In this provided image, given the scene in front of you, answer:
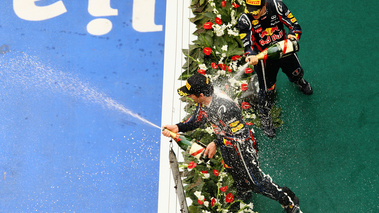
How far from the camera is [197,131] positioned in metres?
5.16

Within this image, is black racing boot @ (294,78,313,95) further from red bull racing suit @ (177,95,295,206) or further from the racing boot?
the racing boot

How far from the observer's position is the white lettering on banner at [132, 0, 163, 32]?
6.16 m

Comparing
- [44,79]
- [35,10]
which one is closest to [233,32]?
[44,79]

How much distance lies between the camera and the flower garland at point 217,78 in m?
4.89

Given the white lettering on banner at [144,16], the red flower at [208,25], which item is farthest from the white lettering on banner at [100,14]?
the red flower at [208,25]

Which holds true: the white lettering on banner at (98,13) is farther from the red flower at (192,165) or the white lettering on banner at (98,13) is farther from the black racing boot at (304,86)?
the red flower at (192,165)

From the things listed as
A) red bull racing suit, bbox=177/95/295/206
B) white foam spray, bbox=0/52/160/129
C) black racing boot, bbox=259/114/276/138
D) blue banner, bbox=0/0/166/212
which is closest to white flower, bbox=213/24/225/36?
blue banner, bbox=0/0/166/212

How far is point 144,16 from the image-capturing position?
20.3ft

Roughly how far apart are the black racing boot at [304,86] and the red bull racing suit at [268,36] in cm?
25

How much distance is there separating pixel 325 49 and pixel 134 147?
2.60m

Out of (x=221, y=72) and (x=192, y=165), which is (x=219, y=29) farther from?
(x=192, y=165)

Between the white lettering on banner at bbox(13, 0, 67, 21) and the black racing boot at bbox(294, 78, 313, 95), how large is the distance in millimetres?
3111

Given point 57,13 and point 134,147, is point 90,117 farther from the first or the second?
point 57,13

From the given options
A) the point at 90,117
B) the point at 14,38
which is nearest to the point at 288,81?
the point at 90,117
